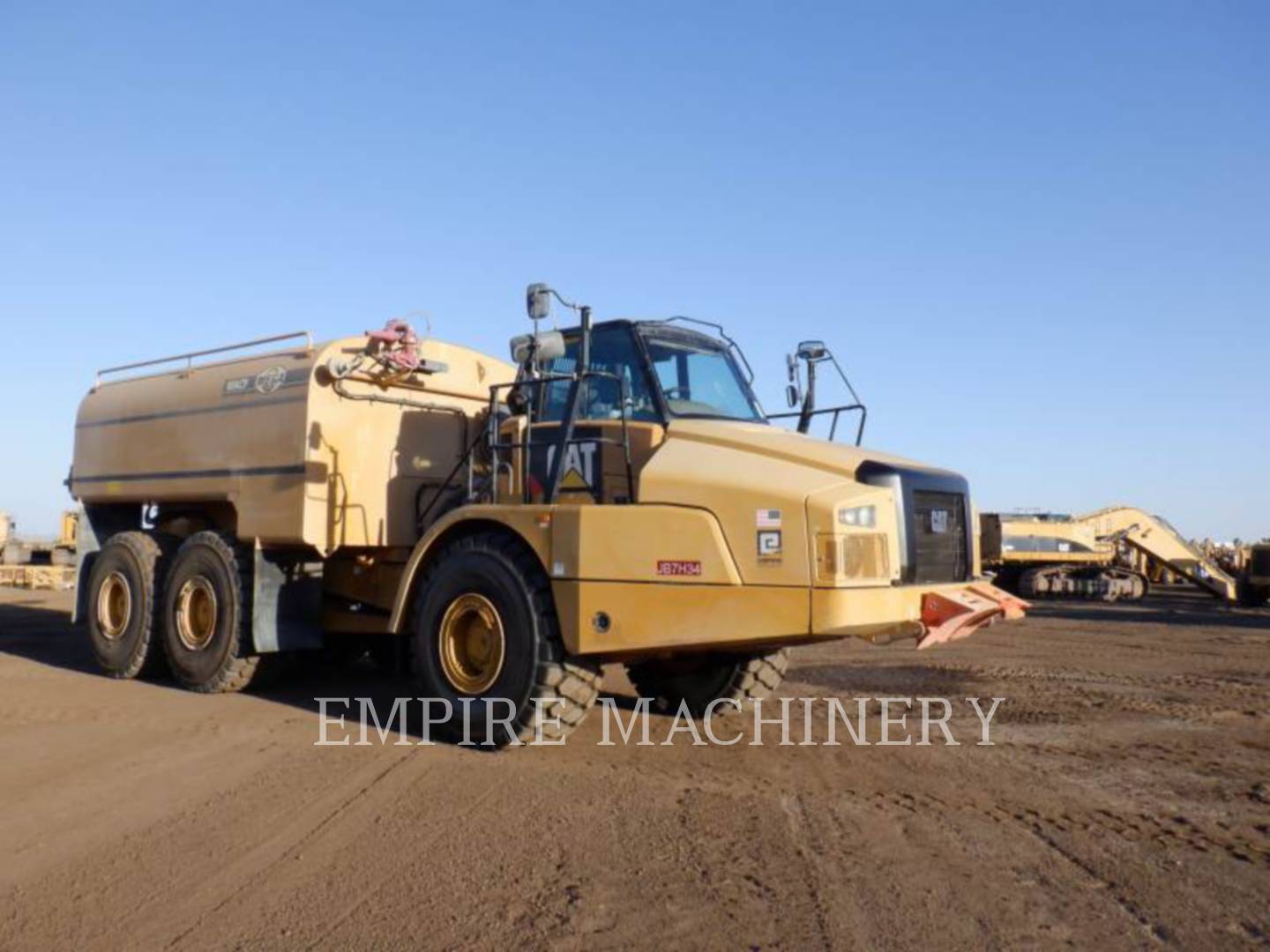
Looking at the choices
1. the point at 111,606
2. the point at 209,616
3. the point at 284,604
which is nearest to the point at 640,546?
the point at 284,604

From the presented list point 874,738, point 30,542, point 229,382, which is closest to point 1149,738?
point 874,738

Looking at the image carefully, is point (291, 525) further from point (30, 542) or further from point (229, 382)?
point (30, 542)

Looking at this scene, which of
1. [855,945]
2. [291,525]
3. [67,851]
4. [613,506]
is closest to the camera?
[855,945]

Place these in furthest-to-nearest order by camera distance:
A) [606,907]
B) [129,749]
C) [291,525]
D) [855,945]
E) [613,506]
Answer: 1. [291,525]
2. [129,749]
3. [613,506]
4. [606,907]
5. [855,945]

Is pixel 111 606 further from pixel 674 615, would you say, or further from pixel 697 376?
pixel 674 615

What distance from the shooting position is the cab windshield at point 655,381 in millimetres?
6953

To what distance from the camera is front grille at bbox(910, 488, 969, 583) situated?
245 inches

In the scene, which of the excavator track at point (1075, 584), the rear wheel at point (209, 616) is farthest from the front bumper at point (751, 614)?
the excavator track at point (1075, 584)

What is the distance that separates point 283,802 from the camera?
545cm

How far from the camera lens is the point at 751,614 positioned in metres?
5.86

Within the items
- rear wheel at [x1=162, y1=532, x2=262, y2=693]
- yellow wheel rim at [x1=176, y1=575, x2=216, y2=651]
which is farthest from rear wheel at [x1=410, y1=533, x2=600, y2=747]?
yellow wheel rim at [x1=176, y1=575, x2=216, y2=651]

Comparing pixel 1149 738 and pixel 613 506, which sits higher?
pixel 613 506

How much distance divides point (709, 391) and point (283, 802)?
12.4 feet

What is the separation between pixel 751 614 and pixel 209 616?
18.0ft
